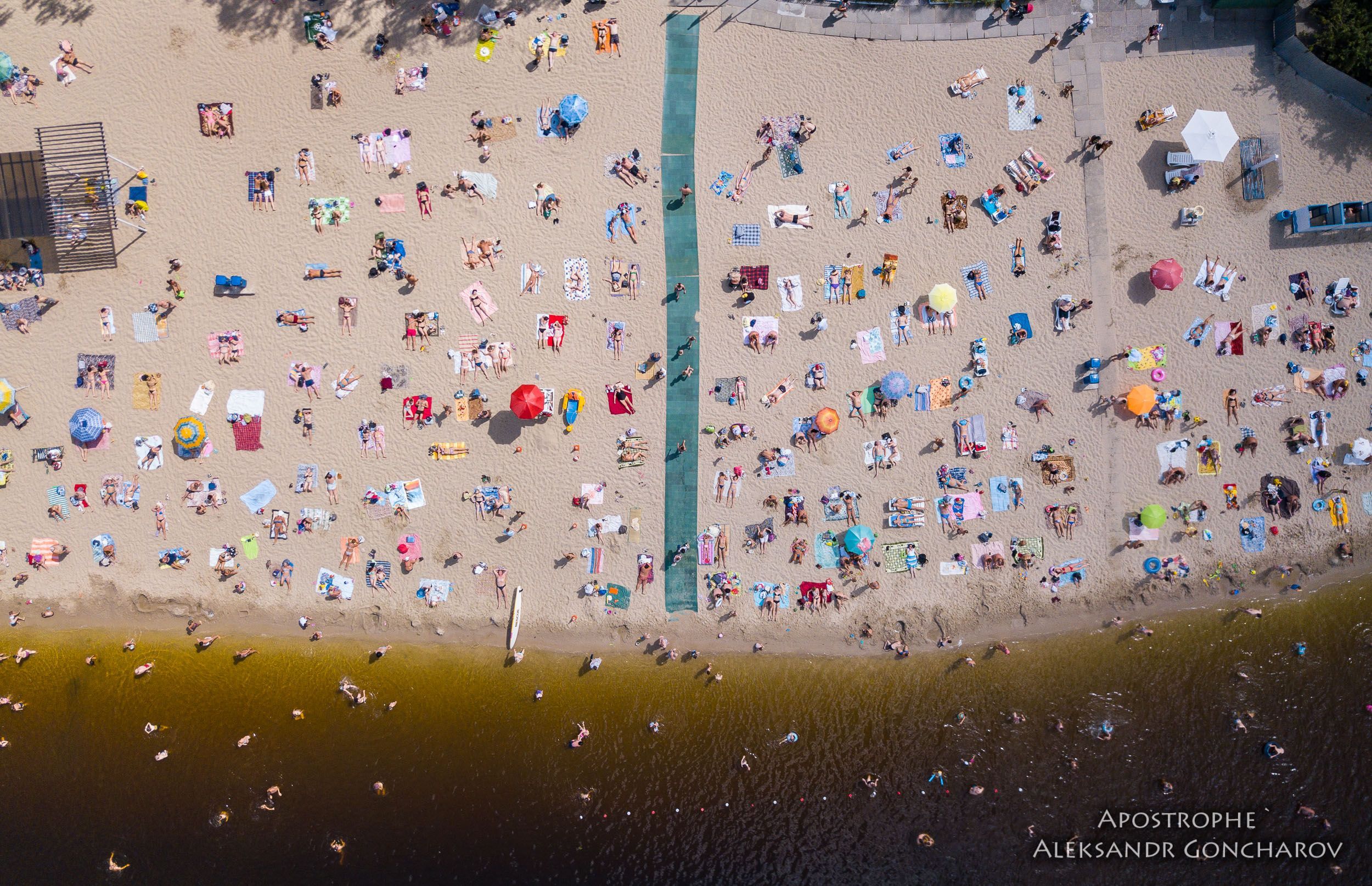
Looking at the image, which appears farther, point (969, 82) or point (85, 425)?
point (969, 82)

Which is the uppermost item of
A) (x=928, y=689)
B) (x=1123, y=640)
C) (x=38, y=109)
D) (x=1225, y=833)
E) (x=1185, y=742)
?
(x=38, y=109)

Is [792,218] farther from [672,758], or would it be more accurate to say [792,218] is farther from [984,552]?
[672,758]

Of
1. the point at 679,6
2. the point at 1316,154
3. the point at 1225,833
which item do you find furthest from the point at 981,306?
the point at 1225,833

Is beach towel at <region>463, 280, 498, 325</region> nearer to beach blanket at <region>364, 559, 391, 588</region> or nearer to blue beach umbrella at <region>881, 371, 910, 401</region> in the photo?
beach blanket at <region>364, 559, 391, 588</region>

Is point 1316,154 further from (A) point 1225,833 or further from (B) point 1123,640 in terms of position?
(A) point 1225,833

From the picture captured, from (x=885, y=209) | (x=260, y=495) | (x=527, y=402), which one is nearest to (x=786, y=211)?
(x=885, y=209)

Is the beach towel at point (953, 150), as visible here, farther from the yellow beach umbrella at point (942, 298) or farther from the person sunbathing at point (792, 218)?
the person sunbathing at point (792, 218)
